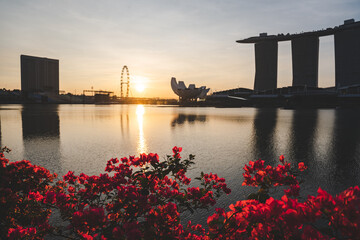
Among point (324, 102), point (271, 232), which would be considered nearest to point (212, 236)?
point (271, 232)

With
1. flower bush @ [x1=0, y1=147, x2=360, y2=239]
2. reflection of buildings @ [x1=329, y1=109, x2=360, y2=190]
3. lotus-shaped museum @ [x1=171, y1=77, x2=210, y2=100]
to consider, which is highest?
lotus-shaped museum @ [x1=171, y1=77, x2=210, y2=100]

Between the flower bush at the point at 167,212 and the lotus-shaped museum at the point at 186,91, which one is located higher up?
the lotus-shaped museum at the point at 186,91

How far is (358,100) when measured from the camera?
101 m

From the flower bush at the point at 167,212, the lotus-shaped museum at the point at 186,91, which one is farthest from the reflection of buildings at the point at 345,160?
the lotus-shaped museum at the point at 186,91

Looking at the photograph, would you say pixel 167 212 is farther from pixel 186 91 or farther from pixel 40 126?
pixel 186 91

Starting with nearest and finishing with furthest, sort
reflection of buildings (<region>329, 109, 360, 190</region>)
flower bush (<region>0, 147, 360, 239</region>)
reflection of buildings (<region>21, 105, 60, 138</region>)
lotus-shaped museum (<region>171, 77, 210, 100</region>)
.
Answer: flower bush (<region>0, 147, 360, 239</region>) → reflection of buildings (<region>329, 109, 360, 190</region>) → reflection of buildings (<region>21, 105, 60, 138</region>) → lotus-shaped museum (<region>171, 77, 210, 100</region>)

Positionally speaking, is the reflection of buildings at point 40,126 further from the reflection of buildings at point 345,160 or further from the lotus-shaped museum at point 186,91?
the lotus-shaped museum at point 186,91

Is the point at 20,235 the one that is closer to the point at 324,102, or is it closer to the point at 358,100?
the point at 324,102

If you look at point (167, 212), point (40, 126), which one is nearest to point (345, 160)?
point (167, 212)

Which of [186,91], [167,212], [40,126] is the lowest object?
[40,126]

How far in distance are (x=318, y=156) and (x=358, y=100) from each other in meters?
115

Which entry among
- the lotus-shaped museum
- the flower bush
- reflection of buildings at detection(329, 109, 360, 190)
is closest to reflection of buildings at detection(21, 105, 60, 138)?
the flower bush

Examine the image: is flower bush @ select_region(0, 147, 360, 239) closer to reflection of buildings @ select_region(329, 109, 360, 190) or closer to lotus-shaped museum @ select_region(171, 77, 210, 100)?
reflection of buildings @ select_region(329, 109, 360, 190)

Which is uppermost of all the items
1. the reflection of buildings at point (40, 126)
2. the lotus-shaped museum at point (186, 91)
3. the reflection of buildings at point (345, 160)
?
the lotus-shaped museum at point (186, 91)
